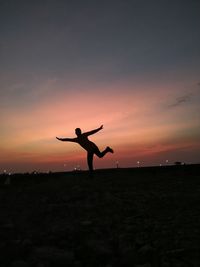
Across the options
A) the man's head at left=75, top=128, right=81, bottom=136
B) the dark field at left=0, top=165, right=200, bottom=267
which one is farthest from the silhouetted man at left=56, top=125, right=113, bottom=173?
the dark field at left=0, top=165, right=200, bottom=267

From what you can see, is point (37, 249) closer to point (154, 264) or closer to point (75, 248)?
point (75, 248)

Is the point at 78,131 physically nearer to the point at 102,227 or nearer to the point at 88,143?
the point at 88,143

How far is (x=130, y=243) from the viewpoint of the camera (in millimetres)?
7066

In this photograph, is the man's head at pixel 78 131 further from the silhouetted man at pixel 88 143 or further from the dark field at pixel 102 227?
the dark field at pixel 102 227

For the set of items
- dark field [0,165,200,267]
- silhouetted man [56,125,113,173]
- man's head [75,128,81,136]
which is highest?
man's head [75,128,81,136]

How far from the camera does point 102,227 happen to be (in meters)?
8.20

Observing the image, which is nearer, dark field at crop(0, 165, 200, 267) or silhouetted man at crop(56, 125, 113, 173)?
dark field at crop(0, 165, 200, 267)

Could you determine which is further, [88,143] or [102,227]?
[88,143]

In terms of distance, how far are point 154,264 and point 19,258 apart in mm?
2634

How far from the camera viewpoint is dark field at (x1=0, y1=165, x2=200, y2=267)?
6.48 m

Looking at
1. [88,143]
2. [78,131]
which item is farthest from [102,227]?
[78,131]

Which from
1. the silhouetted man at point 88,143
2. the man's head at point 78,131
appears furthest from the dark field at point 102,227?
the man's head at point 78,131

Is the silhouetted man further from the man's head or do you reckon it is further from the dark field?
the dark field

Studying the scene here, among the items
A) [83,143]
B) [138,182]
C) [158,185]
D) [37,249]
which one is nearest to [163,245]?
[37,249]
